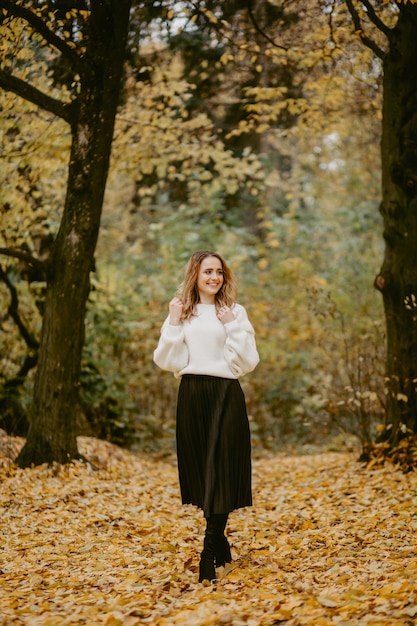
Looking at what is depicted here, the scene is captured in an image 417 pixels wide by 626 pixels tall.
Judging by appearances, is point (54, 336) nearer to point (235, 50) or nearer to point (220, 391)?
point (220, 391)

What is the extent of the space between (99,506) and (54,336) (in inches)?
78.9

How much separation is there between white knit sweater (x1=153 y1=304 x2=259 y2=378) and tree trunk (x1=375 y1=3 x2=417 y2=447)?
3358 millimetres

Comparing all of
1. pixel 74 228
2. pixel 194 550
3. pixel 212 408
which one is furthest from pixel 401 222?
pixel 194 550

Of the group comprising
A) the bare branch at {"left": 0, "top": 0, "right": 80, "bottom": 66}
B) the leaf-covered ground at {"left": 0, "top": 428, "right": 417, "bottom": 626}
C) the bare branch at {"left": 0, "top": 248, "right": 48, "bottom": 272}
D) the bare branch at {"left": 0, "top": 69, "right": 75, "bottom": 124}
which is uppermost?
the bare branch at {"left": 0, "top": 0, "right": 80, "bottom": 66}

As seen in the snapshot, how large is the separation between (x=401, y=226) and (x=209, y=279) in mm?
3527

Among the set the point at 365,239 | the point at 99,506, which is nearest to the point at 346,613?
the point at 99,506

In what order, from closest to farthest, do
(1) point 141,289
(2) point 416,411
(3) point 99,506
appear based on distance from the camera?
(3) point 99,506, (2) point 416,411, (1) point 141,289

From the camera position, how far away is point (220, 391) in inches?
180

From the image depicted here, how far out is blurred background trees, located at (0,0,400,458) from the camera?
29.9 ft

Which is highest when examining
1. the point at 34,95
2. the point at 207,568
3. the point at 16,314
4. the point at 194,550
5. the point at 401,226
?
the point at 34,95

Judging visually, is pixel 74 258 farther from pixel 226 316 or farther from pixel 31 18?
pixel 226 316

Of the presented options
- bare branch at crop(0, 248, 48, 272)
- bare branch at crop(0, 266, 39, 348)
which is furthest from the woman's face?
bare branch at crop(0, 266, 39, 348)

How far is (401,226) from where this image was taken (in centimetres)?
753

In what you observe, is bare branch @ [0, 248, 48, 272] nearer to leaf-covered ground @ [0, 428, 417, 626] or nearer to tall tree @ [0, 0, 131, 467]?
tall tree @ [0, 0, 131, 467]
